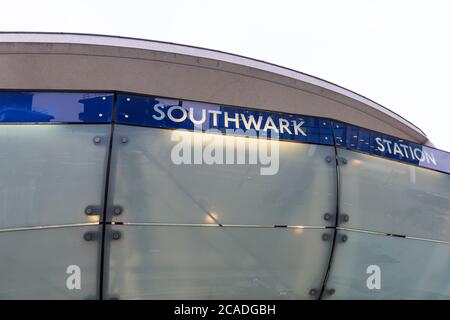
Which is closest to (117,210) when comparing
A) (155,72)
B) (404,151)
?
(155,72)

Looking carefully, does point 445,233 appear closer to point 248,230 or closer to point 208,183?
point 248,230

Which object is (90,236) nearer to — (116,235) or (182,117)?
(116,235)

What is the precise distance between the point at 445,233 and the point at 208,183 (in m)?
4.28

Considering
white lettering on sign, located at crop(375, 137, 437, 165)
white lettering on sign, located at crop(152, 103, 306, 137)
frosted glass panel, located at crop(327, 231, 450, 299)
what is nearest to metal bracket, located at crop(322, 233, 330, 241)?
frosted glass panel, located at crop(327, 231, 450, 299)

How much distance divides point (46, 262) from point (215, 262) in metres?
1.96

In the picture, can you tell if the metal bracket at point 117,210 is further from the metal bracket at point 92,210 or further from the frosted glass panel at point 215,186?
the metal bracket at point 92,210

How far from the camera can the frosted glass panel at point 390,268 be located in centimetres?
436

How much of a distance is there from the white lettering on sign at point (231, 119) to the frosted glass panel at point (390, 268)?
1.65 metres

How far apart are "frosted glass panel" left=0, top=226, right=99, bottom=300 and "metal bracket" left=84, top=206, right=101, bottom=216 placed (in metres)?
0.16

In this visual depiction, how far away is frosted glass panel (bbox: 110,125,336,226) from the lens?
384 centimetres

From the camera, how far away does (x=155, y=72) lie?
7.07m

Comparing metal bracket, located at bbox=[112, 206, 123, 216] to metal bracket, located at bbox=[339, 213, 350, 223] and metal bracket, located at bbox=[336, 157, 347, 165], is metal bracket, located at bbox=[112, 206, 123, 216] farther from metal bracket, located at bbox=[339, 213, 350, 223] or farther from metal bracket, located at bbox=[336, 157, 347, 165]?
metal bracket, located at bbox=[336, 157, 347, 165]
